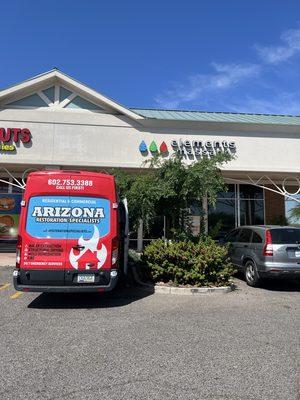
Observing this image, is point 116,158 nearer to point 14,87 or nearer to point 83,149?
point 83,149

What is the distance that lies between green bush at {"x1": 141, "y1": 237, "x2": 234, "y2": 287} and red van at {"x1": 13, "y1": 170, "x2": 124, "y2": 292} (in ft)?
7.39

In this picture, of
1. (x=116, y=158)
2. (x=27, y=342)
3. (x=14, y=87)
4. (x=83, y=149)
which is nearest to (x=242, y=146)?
(x=116, y=158)

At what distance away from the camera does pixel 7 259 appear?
16.1m

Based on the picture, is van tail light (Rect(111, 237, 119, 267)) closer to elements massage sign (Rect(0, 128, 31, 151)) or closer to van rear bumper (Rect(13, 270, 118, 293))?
van rear bumper (Rect(13, 270, 118, 293))

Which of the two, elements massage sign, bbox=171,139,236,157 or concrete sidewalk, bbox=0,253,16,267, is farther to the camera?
elements massage sign, bbox=171,139,236,157

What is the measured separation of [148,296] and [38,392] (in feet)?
17.8

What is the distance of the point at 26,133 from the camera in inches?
640

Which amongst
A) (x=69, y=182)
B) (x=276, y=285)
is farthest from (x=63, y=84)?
(x=276, y=285)

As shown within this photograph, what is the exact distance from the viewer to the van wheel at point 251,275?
1086 centimetres

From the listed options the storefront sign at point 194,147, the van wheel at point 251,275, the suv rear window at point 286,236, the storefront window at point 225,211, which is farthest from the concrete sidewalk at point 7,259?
the storefront window at point 225,211

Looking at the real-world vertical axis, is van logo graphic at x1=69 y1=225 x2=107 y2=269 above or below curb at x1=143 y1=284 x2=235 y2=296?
above

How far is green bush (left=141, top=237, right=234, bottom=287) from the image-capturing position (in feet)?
34.2

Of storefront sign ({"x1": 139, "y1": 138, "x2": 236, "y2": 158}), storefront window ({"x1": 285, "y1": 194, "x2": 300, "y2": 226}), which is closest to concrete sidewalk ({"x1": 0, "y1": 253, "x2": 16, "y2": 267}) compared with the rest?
storefront sign ({"x1": 139, "y1": 138, "x2": 236, "y2": 158})

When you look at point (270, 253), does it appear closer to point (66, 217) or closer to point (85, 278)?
point (85, 278)
